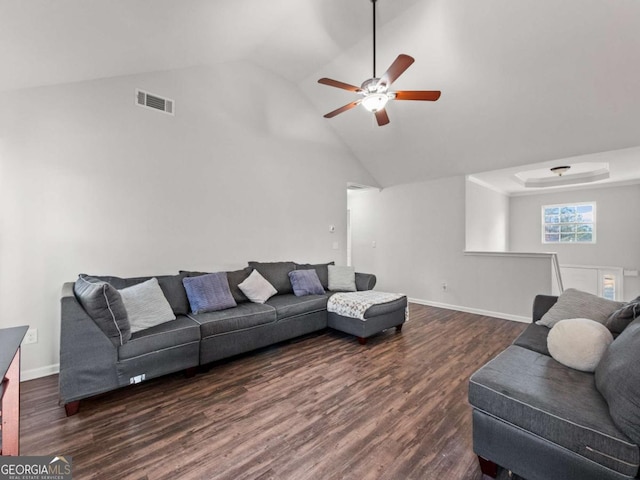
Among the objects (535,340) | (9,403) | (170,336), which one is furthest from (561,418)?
(170,336)

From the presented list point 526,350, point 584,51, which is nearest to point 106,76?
point 526,350

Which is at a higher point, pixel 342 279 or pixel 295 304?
pixel 342 279

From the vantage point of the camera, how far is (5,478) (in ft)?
3.31

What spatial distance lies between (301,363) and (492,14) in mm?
3905

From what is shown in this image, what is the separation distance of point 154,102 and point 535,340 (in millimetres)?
4354

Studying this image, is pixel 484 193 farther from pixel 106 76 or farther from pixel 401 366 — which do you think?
pixel 106 76

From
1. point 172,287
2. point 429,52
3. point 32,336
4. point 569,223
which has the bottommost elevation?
point 32,336

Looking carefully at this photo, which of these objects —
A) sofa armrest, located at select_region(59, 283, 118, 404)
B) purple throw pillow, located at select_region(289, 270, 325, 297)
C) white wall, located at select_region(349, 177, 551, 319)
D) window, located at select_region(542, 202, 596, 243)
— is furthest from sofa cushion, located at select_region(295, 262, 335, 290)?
window, located at select_region(542, 202, 596, 243)

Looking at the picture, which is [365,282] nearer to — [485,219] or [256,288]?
[256,288]

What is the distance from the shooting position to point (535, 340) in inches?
82.0

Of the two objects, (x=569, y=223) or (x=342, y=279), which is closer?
(x=342, y=279)

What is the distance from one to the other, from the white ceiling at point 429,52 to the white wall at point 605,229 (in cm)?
320

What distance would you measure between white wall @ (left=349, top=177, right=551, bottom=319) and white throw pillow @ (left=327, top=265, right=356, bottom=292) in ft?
6.43

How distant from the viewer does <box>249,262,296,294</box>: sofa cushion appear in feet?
12.6
